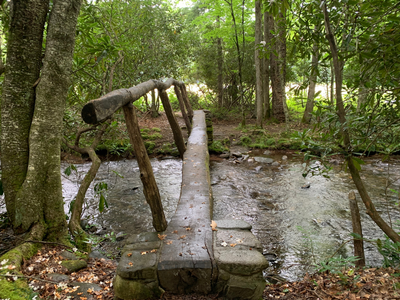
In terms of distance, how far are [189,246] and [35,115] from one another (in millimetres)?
1983

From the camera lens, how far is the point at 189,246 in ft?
8.25

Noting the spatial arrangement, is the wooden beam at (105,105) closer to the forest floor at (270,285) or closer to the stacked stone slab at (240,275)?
the forest floor at (270,285)

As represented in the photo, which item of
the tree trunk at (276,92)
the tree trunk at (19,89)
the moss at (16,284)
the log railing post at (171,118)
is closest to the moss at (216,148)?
the log railing post at (171,118)

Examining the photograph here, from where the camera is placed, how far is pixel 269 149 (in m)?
8.87

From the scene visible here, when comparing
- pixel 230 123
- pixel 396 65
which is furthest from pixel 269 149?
pixel 396 65

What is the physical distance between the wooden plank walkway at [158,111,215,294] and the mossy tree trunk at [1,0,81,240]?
129 centimetres

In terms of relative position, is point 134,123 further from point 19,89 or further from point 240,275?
point 240,275

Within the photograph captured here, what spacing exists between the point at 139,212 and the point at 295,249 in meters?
2.73

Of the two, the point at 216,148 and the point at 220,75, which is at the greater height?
the point at 220,75

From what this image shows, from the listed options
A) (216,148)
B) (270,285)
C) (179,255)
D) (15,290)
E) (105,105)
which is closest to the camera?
(15,290)

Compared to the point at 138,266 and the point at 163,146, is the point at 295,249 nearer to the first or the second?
the point at 138,266

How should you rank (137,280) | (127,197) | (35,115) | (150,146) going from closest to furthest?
(137,280) → (35,115) → (127,197) → (150,146)

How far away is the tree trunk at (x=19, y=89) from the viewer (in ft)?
8.61

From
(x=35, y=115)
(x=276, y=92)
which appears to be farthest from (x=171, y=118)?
(x=276, y=92)
